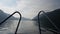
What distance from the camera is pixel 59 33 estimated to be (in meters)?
5.89

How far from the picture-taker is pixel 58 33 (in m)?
5.68

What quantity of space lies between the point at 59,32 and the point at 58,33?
65 mm

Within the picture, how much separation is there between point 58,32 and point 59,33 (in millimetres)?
210

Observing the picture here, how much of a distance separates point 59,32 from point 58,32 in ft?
0.13

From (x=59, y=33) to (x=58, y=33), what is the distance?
23 centimetres

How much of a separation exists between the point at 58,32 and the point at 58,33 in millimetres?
40

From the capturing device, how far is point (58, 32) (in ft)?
18.7

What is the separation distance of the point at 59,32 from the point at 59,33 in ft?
0.61

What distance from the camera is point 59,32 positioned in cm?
572
